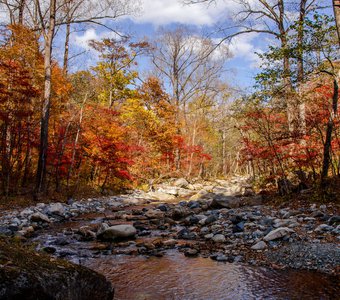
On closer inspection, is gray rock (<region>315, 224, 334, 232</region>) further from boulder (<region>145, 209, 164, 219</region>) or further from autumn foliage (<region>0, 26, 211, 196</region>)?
autumn foliage (<region>0, 26, 211, 196</region>)

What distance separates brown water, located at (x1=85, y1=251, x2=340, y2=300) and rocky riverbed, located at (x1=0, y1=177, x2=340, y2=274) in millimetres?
351

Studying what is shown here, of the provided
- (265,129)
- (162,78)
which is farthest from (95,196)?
(162,78)

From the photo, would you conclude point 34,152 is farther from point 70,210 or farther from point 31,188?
point 70,210

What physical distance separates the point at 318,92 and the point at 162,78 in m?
17.6

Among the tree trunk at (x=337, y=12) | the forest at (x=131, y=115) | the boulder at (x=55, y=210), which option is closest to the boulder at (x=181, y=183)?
the forest at (x=131, y=115)

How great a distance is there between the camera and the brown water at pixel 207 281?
13.2ft

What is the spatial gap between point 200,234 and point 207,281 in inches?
104

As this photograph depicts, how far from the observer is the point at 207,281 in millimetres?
4504

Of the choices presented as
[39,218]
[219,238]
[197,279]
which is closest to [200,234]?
[219,238]

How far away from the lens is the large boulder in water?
83.0 inches

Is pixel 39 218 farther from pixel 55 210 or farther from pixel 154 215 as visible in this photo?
pixel 154 215

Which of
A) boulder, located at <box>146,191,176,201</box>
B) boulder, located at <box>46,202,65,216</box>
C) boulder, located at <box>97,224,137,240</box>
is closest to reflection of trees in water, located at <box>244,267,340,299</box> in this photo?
boulder, located at <box>97,224,137,240</box>

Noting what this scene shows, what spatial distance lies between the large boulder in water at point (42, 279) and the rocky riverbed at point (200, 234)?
298 cm

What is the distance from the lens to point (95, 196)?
47.7 feet
